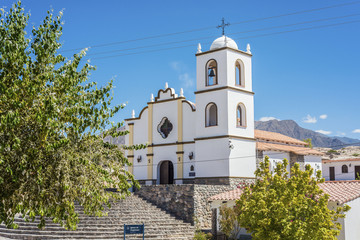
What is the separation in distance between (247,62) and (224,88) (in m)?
3.20

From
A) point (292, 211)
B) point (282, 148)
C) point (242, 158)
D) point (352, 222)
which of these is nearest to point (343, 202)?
point (352, 222)

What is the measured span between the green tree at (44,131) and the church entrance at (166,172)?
23.1m

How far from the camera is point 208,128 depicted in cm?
3078

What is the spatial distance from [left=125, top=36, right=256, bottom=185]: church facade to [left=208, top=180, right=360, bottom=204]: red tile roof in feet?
9.11

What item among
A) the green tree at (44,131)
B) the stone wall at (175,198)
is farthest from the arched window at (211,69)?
the green tree at (44,131)

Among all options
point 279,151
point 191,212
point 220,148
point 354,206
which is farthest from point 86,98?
point 279,151

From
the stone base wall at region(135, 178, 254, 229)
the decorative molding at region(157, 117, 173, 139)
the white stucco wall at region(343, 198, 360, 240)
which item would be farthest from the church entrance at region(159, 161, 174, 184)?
the white stucco wall at region(343, 198, 360, 240)

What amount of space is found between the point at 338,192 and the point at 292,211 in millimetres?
7619

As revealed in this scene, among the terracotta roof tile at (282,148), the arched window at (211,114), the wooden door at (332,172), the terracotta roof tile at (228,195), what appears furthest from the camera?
the wooden door at (332,172)

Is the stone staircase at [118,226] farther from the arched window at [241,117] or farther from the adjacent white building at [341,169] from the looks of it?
the adjacent white building at [341,169]

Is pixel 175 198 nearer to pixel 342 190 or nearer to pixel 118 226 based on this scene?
pixel 118 226

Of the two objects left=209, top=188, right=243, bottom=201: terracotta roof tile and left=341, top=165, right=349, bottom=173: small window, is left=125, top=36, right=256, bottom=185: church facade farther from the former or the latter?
left=341, top=165, right=349, bottom=173: small window

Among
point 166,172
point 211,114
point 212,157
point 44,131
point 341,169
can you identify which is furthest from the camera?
point 341,169

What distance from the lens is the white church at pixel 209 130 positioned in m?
30.2
